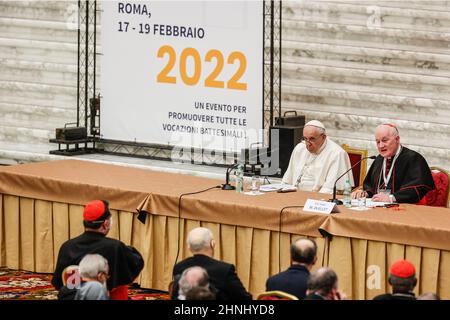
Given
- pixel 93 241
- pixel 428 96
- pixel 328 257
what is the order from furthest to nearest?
pixel 428 96
pixel 328 257
pixel 93 241

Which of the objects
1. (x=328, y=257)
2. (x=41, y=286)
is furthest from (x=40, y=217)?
(x=328, y=257)

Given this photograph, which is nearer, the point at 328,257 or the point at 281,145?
the point at 328,257

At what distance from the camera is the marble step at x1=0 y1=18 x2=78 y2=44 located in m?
15.5

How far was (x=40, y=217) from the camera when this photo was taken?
1096 cm

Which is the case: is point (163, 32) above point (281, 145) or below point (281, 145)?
above

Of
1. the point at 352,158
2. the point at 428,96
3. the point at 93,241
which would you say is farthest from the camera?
the point at 428,96

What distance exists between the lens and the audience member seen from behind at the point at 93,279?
744 cm

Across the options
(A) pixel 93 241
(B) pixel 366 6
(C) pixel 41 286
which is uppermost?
(B) pixel 366 6

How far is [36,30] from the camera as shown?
51.8ft

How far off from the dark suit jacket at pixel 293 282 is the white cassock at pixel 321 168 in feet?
11.1

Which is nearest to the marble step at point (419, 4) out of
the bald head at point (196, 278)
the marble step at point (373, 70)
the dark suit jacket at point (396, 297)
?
the marble step at point (373, 70)

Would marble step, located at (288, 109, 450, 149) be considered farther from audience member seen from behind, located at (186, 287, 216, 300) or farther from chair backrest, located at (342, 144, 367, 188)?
audience member seen from behind, located at (186, 287, 216, 300)
